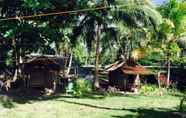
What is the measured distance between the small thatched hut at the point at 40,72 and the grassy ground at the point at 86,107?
4.21m

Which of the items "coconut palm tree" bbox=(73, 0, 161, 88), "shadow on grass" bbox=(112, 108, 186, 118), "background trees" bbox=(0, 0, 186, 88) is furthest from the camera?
"coconut palm tree" bbox=(73, 0, 161, 88)

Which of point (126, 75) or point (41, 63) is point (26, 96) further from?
point (126, 75)

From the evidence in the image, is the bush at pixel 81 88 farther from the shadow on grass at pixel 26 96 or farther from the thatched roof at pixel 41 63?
the thatched roof at pixel 41 63

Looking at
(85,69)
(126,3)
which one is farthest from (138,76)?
(85,69)

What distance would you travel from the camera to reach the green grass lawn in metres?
22.7

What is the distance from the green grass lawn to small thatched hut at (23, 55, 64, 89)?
4173mm

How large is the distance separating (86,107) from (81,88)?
7705 millimetres

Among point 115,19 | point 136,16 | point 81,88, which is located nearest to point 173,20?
point 136,16

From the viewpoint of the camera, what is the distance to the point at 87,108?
25172 mm

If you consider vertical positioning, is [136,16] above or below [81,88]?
above

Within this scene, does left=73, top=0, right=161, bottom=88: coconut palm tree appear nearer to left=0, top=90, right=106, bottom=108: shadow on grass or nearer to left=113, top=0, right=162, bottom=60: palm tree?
left=113, top=0, right=162, bottom=60: palm tree

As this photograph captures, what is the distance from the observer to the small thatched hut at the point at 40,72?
33.9m

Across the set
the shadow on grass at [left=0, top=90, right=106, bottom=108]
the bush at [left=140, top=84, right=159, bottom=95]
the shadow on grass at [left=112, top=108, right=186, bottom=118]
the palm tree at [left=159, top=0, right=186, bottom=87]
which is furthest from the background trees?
the shadow on grass at [left=112, top=108, right=186, bottom=118]

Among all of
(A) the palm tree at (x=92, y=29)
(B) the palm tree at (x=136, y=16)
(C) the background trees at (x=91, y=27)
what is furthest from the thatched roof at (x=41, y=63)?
(B) the palm tree at (x=136, y=16)
